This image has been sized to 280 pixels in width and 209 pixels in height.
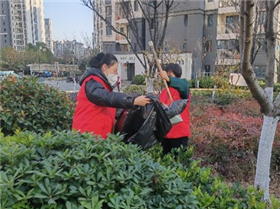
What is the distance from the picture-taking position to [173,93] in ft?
8.96

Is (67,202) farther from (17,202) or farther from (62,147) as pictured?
(62,147)

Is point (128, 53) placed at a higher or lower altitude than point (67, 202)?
higher

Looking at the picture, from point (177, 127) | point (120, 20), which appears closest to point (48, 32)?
point (120, 20)

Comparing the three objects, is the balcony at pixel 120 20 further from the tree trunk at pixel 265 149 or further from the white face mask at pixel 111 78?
the tree trunk at pixel 265 149

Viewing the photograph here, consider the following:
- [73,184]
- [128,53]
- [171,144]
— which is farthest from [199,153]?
[128,53]

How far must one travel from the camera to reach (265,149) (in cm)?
222

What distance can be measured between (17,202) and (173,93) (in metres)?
1.97

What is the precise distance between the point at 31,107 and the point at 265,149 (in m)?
2.51

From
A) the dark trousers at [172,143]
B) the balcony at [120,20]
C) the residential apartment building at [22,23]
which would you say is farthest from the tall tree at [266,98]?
the residential apartment building at [22,23]

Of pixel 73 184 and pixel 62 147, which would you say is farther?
pixel 62 147

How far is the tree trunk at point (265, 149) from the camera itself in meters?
2.17

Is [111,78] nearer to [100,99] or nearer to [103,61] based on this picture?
[103,61]

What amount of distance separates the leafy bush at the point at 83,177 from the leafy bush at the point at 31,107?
142 centimetres

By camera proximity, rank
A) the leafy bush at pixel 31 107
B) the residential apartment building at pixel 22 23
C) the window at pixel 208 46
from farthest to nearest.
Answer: the residential apartment building at pixel 22 23
the window at pixel 208 46
the leafy bush at pixel 31 107
